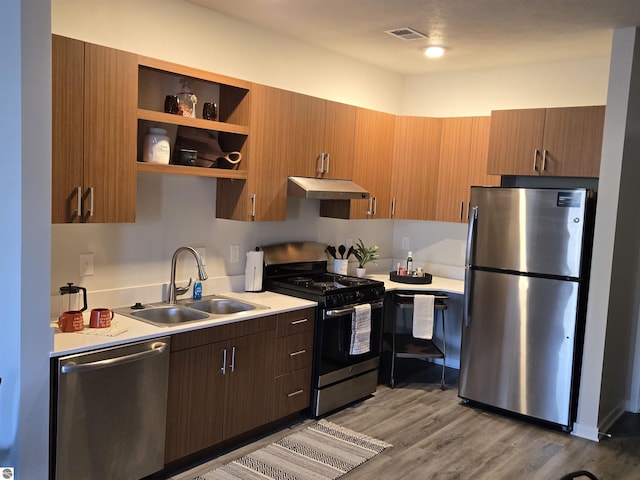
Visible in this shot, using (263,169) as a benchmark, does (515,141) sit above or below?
above

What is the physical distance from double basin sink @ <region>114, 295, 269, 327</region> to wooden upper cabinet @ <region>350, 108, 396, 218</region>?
1.27m

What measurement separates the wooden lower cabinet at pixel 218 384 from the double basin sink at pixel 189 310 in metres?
0.14

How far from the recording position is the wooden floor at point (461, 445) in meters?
3.26

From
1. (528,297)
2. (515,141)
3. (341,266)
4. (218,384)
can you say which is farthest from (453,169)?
(218,384)

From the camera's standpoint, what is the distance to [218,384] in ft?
10.4

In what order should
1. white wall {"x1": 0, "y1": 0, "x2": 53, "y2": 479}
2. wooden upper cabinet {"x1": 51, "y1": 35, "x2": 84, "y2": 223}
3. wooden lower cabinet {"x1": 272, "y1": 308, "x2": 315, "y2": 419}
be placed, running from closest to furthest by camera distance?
white wall {"x1": 0, "y1": 0, "x2": 53, "y2": 479} → wooden upper cabinet {"x1": 51, "y1": 35, "x2": 84, "y2": 223} → wooden lower cabinet {"x1": 272, "y1": 308, "x2": 315, "y2": 419}

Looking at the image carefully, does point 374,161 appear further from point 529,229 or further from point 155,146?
point 155,146

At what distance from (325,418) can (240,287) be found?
1066mm

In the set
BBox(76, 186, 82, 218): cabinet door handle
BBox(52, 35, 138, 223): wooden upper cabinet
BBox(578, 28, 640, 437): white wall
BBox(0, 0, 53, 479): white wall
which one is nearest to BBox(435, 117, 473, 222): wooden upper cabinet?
BBox(578, 28, 640, 437): white wall

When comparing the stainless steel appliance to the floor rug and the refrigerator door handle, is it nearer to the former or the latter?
the floor rug

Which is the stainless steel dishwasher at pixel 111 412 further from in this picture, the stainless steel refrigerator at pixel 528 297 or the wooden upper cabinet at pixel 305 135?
the stainless steel refrigerator at pixel 528 297

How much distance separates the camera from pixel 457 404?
4.29 meters

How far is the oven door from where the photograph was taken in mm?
3783

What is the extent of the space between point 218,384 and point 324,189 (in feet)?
4.93
